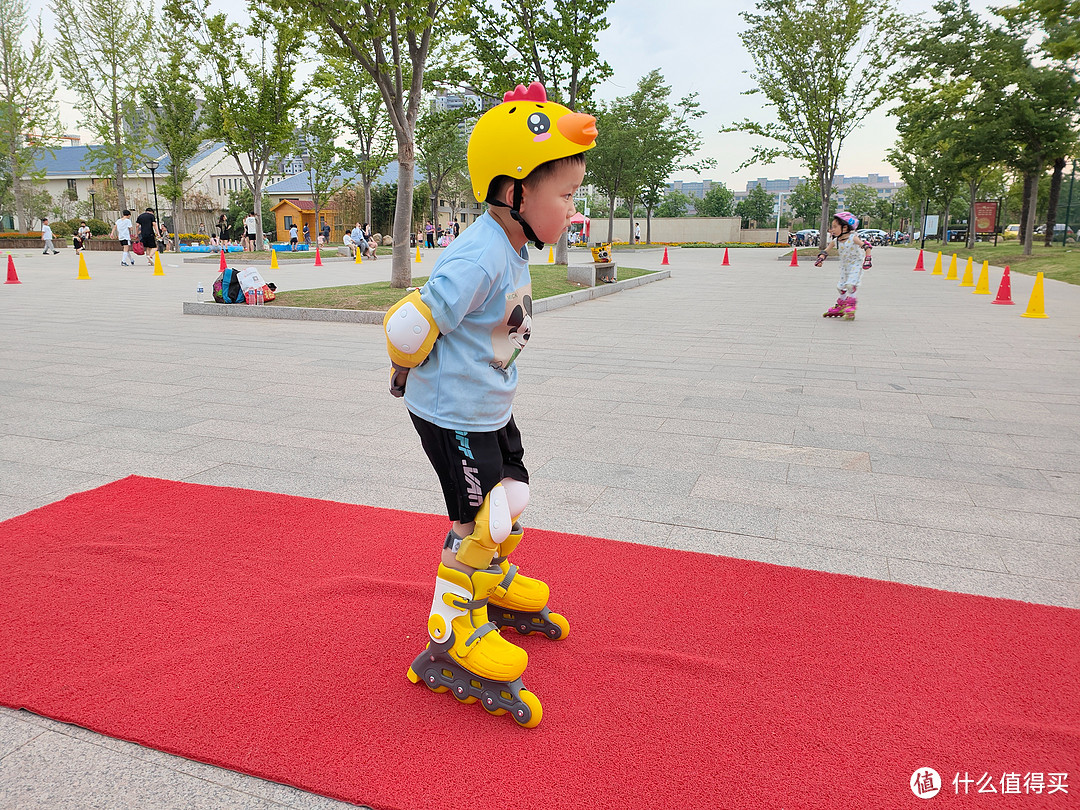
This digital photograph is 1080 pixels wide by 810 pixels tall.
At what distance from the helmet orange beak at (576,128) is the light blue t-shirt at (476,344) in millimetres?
357

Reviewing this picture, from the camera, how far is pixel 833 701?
91.7 inches

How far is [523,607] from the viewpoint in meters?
2.67

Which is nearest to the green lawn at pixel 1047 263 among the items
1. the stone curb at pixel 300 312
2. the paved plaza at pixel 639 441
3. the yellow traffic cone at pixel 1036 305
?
the yellow traffic cone at pixel 1036 305

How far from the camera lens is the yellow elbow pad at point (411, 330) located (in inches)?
82.9

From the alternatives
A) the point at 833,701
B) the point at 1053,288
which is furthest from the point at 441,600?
the point at 1053,288

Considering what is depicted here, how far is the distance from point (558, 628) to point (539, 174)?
1636 millimetres

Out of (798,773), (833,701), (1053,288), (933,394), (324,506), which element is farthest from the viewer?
(1053,288)

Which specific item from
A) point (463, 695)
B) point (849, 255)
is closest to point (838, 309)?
point (849, 255)

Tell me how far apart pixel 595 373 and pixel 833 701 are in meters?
5.56

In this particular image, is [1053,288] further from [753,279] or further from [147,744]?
[147,744]

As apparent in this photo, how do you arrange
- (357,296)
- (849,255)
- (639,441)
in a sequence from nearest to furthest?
(639,441), (849,255), (357,296)

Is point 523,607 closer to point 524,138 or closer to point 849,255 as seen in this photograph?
point 524,138

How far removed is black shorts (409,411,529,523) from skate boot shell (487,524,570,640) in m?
0.41
